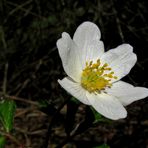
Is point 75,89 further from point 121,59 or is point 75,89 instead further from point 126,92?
point 121,59

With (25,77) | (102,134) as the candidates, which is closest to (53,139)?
(102,134)

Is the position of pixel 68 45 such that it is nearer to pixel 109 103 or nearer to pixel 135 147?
pixel 109 103

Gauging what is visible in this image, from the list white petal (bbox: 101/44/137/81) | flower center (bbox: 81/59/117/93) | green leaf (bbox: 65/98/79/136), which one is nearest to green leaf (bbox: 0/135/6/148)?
green leaf (bbox: 65/98/79/136)

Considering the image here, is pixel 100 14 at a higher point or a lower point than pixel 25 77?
higher

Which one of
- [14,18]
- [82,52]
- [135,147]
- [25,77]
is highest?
[14,18]

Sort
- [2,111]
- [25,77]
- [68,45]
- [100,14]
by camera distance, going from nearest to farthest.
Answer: [68,45] < [2,111] < [100,14] < [25,77]

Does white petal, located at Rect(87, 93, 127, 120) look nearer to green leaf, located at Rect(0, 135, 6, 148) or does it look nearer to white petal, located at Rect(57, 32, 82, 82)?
white petal, located at Rect(57, 32, 82, 82)

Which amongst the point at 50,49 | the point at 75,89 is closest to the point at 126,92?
the point at 75,89
